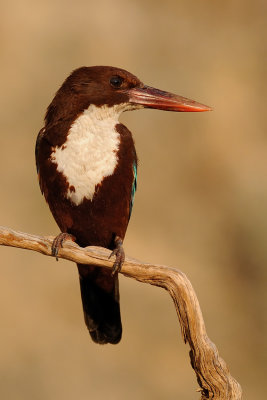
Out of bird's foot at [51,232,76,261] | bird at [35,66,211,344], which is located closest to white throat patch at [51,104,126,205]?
bird at [35,66,211,344]

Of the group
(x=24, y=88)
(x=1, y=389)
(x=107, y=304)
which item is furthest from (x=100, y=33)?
(x=107, y=304)

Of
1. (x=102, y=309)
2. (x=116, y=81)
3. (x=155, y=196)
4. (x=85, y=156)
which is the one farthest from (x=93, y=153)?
(x=155, y=196)

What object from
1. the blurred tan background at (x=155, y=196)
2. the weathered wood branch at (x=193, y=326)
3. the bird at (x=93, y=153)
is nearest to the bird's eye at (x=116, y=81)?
the bird at (x=93, y=153)

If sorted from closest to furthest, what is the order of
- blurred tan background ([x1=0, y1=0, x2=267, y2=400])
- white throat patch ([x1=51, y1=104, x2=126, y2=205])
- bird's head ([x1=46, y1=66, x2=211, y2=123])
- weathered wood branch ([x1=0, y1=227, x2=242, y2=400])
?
1. weathered wood branch ([x1=0, y1=227, x2=242, y2=400])
2. white throat patch ([x1=51, y1=104, x2=126, y2=205])
3. bird's head ([x1=46, y1=66, x2=211, y2=123])
4. blurred tan background ([x1=0, y1=0, x2=267, y2=400])

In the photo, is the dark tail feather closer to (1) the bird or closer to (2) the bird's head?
(1) the bird

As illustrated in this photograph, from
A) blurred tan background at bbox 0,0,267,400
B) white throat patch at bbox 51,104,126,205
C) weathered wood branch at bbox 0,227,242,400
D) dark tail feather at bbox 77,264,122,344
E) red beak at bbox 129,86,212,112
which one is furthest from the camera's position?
blurred tan background at bbox 0,0,267,400

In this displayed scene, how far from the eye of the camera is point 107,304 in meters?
4.09

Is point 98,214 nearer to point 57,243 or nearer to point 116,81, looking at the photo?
point 57,243

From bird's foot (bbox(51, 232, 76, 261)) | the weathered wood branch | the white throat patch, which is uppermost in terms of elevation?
the white throat patch

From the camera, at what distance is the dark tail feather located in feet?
13.4

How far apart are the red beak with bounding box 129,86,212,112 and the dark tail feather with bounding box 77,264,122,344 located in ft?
3.12

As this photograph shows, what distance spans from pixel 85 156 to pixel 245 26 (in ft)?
17.8

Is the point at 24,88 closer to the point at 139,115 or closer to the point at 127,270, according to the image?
the point at 139,115

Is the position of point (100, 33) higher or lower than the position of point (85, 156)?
higher
